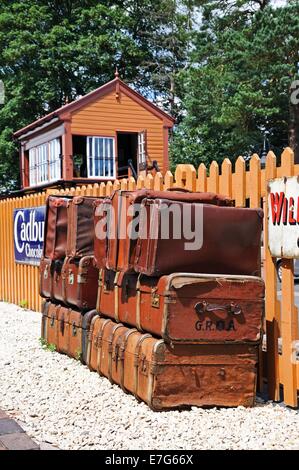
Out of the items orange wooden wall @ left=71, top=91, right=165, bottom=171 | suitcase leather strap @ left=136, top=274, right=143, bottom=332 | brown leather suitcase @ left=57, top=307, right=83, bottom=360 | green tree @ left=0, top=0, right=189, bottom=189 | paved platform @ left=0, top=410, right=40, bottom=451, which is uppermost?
green tree @ left=0, top=0, right=189, bottom=189

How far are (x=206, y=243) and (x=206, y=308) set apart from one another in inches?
19.3

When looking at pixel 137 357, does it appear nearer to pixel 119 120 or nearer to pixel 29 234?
pixel 29 234

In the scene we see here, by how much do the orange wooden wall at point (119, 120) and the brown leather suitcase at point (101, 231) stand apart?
56.6ft

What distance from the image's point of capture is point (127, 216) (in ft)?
16.1

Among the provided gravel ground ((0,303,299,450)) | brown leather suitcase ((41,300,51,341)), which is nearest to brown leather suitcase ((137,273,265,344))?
gravel ground ((0,303,299,450))

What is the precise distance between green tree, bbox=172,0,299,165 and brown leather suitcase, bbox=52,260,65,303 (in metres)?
17.7

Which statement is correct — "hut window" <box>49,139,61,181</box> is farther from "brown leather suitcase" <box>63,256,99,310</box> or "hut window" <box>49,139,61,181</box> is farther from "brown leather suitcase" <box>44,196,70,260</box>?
"brown leather suitcase" <box>63,256,99,310</box>

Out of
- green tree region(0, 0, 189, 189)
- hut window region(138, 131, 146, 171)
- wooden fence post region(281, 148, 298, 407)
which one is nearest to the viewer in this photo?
wooden fence post region(281, 148, 298, 407)

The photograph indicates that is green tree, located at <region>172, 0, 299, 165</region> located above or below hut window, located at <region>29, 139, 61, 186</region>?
above

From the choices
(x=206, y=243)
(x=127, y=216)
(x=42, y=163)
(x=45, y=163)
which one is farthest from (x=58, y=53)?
(x=206, y=243)

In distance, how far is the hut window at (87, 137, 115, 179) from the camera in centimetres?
2258

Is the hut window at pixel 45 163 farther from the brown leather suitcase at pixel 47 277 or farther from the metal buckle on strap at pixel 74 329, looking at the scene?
the metal buckle on strap at pixel 74 329

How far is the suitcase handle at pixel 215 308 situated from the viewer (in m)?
4.41

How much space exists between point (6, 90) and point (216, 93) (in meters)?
14.2
